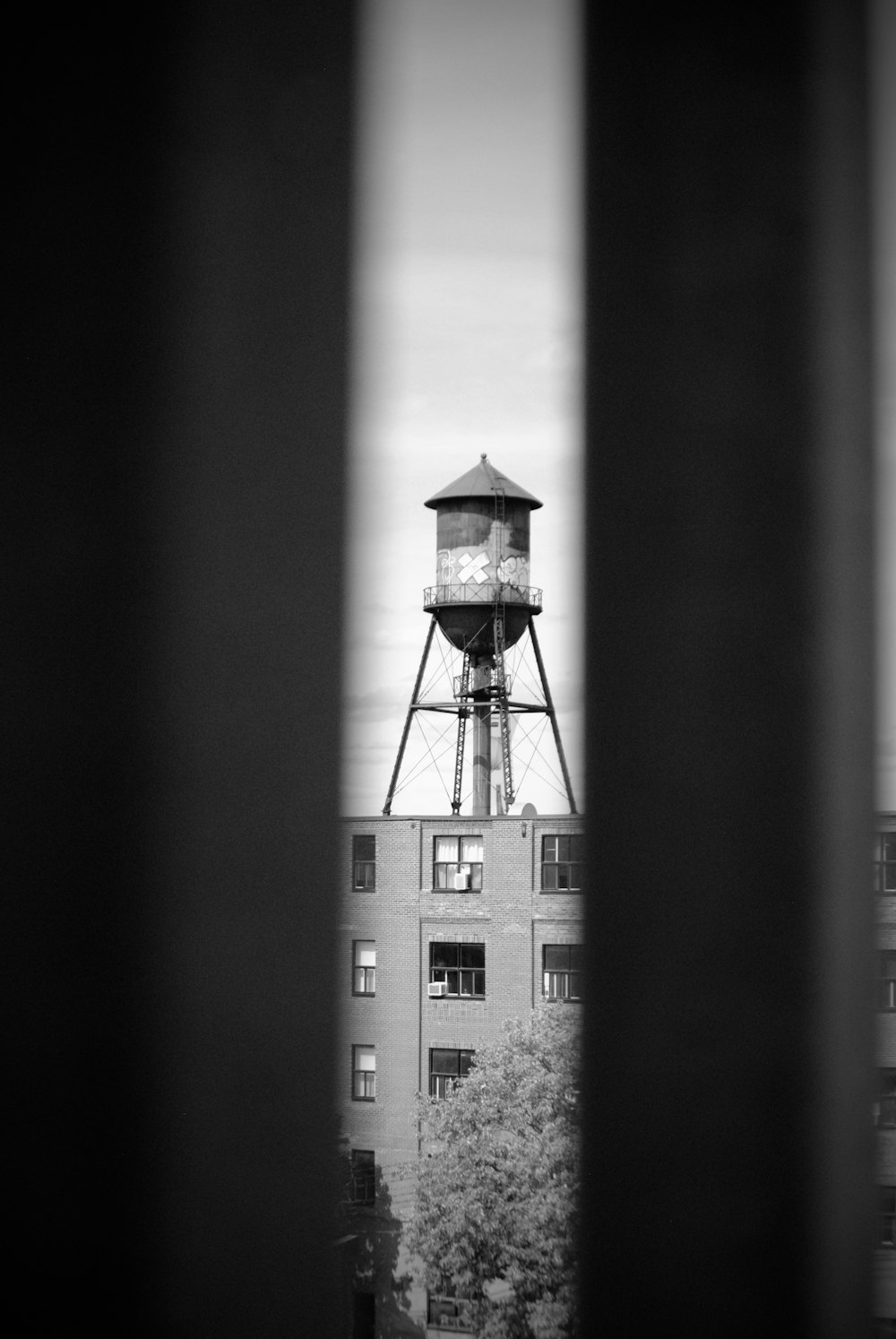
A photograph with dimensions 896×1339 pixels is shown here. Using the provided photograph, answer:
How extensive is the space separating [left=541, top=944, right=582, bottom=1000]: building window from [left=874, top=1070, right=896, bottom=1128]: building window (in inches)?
8.9

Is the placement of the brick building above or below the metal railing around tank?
below

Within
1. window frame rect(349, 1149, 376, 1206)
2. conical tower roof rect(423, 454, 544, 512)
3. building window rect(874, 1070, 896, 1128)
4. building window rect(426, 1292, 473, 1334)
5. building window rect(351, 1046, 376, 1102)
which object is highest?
conical tower roof rect(423, 454, 544, 512)

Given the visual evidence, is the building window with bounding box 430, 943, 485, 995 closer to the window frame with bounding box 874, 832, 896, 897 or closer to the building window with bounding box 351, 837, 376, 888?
the building window with bounding box 351, 837, 376, 888

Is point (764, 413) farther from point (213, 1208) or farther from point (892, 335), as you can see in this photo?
point (213, 1208)

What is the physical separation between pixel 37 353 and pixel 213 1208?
0.88 m

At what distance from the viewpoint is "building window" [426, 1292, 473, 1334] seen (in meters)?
1.21

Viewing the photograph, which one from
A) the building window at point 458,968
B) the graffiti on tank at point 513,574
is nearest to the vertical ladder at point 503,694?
the graffiti on tank at point 513,574

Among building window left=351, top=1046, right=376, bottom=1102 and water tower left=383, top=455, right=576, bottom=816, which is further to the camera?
water tower left=383, top=455, right=576, bottom=816

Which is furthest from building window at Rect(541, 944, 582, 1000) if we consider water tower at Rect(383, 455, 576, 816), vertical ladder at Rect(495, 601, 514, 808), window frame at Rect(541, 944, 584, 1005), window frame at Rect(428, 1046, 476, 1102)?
vertical ladder at Rect(495, 601, 514, 808)

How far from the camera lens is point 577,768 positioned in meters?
0.99

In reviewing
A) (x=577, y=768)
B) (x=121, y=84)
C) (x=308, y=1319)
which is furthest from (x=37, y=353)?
(x=308, y=1319)

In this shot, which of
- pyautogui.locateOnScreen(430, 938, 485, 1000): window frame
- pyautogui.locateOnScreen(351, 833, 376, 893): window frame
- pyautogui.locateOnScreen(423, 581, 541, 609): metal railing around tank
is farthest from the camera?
pyautogui.locateOnScreen(423, 581, 541, 609): metal railing around tank

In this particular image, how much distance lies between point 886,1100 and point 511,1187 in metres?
0.84

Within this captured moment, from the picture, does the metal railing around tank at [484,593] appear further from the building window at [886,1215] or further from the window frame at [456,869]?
the building window at [886,1215]
